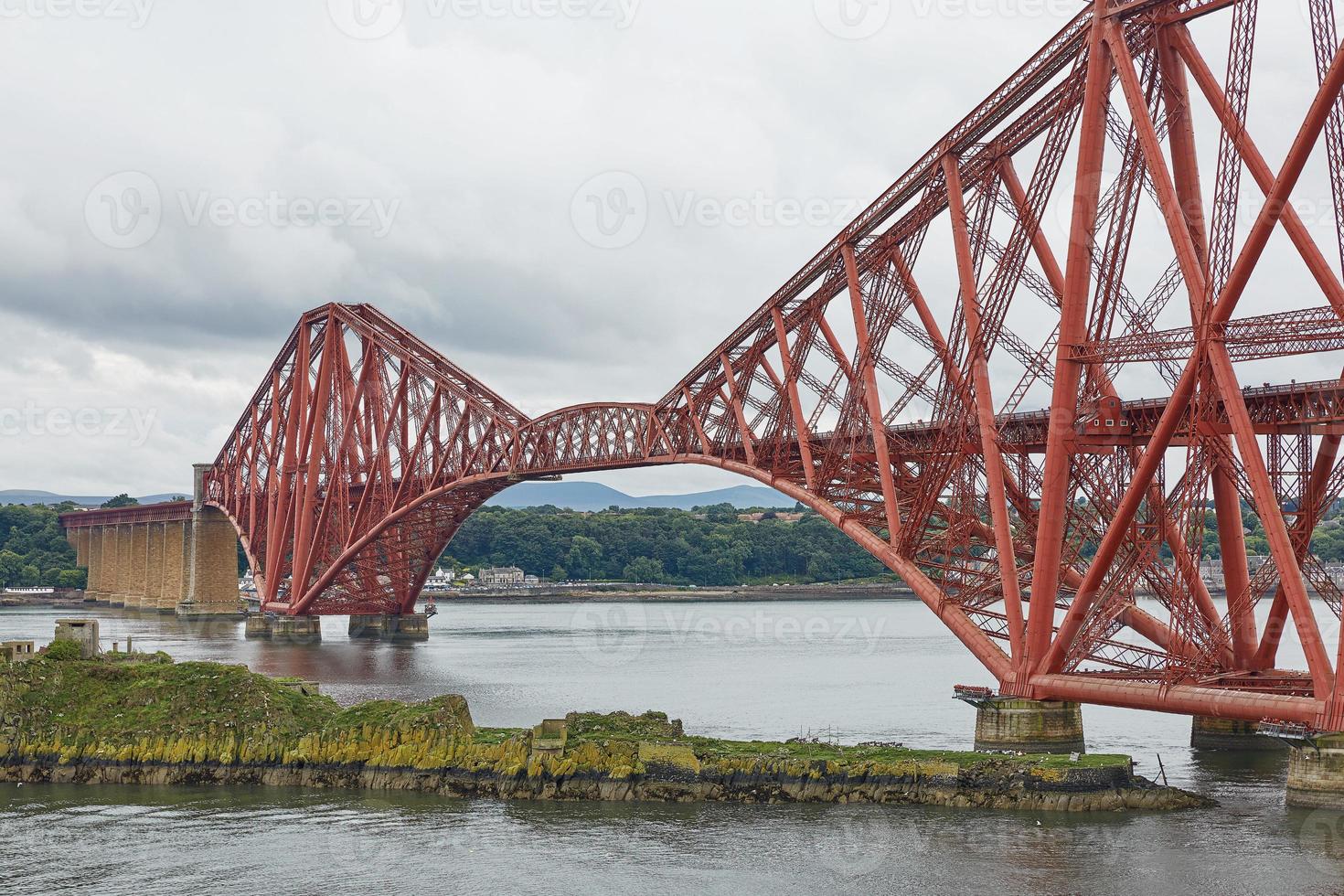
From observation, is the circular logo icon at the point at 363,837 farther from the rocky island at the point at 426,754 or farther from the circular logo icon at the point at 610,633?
the circular logo icon at the point at 610,633

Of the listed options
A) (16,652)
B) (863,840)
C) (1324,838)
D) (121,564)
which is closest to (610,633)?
(16,652)

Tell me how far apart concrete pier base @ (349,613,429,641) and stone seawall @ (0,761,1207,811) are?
243ft

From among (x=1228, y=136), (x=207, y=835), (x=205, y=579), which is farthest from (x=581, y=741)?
(x=205, y=579)

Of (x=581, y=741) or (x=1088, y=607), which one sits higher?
A: (x=1088, y=607)

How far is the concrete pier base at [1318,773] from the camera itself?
36.4 meters

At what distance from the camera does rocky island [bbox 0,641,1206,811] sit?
4303 centimetres

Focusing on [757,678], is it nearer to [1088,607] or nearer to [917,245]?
[917,245]

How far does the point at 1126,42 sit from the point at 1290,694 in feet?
60.0

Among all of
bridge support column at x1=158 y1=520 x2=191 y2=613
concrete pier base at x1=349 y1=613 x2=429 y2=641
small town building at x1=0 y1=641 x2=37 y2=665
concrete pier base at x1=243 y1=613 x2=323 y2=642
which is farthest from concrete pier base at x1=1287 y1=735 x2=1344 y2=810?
bridge support column at x1=158 y1=520 x2=191 y2=613

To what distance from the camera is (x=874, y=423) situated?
5525 centimetres

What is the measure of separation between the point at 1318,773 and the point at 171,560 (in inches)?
6073

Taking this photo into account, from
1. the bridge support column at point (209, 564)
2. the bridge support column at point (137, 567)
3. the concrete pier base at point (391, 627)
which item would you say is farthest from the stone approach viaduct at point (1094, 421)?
the bridge support column at point (137, 567)

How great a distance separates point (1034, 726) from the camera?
148ft

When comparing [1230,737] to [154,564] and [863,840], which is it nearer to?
[863,840]
